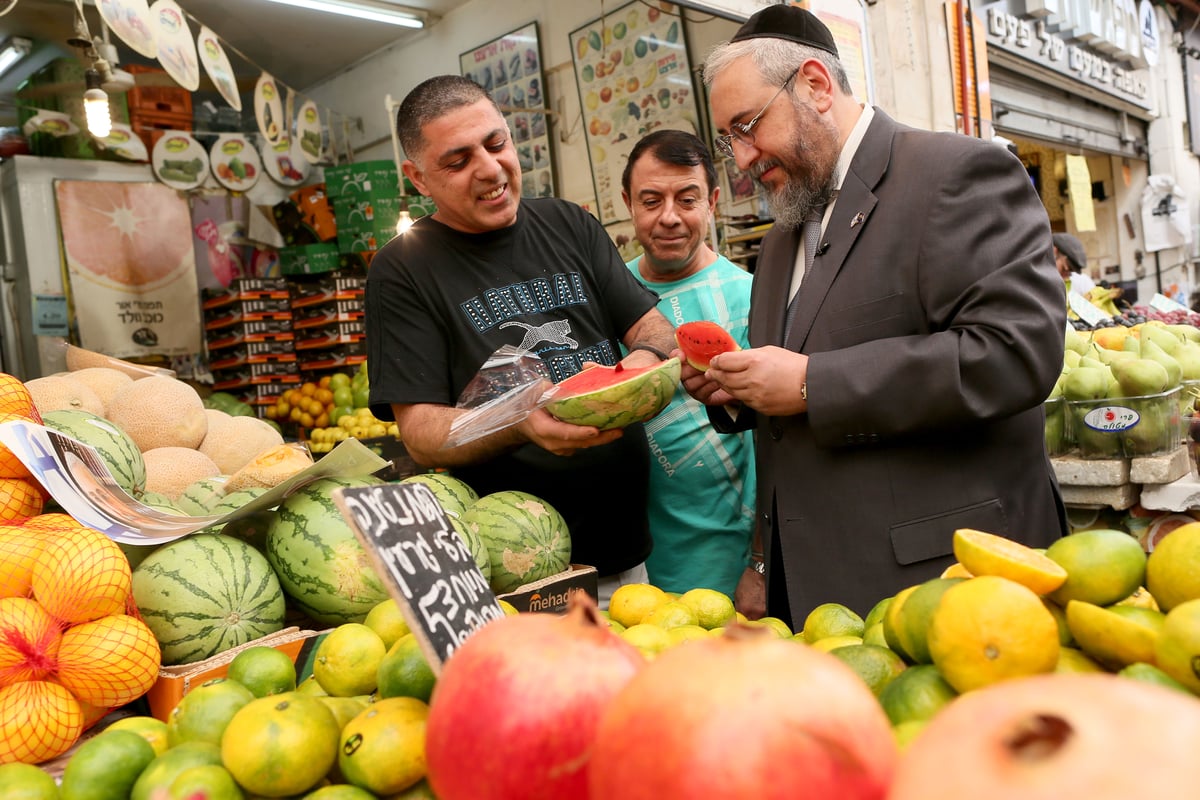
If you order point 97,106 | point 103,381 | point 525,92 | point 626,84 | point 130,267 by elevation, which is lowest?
point 103,381

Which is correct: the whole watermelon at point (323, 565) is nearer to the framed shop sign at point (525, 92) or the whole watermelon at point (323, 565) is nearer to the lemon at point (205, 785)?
the lemon at point (205, 785)

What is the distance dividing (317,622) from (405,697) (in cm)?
107

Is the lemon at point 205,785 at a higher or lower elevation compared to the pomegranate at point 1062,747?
lower

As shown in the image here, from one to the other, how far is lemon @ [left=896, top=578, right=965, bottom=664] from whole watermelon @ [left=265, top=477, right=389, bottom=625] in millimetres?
1271

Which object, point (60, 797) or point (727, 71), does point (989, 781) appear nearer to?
point (60, 797)

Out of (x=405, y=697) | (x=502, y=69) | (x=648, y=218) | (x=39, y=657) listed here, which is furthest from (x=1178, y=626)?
(x=502, y=69)

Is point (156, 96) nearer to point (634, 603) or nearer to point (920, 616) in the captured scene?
point (634, 603)

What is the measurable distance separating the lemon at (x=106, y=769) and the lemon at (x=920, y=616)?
1.01 meters

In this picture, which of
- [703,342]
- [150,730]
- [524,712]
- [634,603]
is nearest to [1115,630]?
[524,712]

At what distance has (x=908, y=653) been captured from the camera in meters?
1.13

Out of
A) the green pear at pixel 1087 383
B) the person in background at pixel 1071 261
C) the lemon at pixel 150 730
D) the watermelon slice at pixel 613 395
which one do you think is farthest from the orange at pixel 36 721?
the person in background at pixel 1071 261

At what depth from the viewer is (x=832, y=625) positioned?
1.47 m

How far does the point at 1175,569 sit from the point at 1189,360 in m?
4.28

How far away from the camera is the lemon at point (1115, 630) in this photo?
3.18ft
